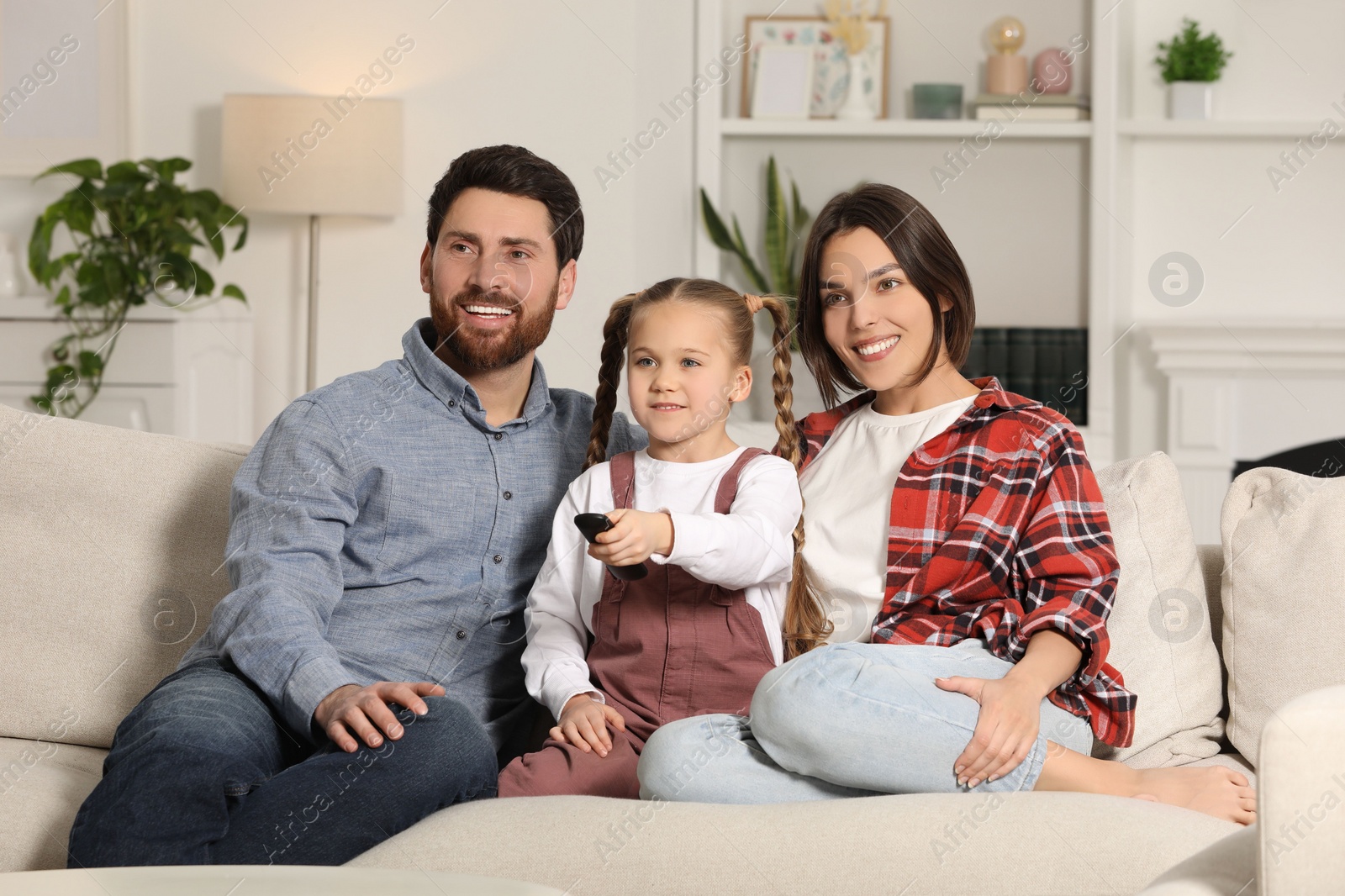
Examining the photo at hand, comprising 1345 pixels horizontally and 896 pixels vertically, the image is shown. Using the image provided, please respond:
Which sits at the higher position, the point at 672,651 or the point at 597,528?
the point at 597,528

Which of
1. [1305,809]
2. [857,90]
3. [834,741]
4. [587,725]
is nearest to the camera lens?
[1305,809]

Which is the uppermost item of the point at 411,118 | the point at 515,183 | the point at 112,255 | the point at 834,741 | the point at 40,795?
the point at 411,118

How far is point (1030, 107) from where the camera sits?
368 cm

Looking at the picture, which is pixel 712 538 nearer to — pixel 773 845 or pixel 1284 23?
pixel 773 845

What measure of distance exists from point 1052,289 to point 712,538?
9.01 feet

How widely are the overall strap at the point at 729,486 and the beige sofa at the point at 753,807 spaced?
0.38 meters

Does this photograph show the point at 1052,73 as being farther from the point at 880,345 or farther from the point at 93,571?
the point at 93,571

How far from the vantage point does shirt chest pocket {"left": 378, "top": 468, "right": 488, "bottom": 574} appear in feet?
5.07

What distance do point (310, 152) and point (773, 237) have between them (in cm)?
138

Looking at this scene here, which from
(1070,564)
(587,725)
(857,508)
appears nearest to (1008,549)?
(1070,564)

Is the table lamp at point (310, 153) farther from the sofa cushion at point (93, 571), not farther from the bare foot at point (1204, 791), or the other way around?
the bare foot at point (1204, 791)

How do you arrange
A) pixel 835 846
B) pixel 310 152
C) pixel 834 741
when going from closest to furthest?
1. pixel 835 846
2. pixel 834 741
3. pixel 310 152

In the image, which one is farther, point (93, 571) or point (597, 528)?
point (93, 571)

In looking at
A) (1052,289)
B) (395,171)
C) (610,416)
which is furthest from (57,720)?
(1052,289)
